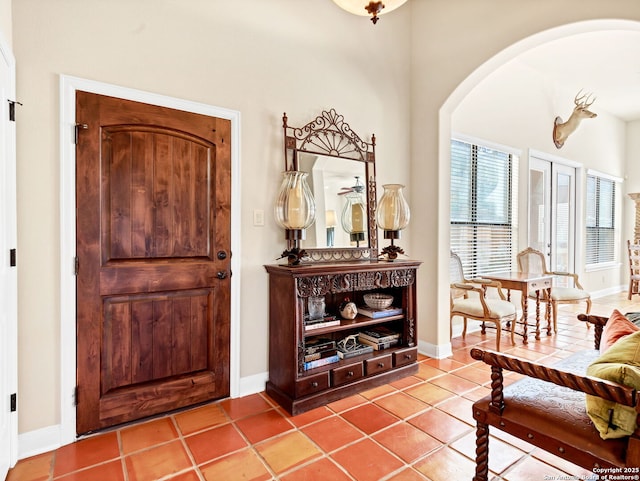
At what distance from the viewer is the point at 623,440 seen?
1205 millimetres

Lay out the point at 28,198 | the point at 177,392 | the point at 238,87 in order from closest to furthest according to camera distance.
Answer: the point at 28,198 → the point at 177,392 → the point at 238,87

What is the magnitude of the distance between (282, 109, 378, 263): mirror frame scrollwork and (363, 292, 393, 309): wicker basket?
0.35m

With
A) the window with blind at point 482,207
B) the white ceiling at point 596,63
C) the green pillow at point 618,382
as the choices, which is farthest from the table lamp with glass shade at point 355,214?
the white ceiling at point 596,63

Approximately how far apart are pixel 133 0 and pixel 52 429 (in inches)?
99.2

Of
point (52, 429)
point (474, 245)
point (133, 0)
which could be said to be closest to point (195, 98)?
point (133, 0)

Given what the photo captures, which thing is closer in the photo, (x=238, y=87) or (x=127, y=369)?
(x=127, y=369)

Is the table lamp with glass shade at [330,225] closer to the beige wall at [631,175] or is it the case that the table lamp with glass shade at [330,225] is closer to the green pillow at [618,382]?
the green pillow at [618,382]

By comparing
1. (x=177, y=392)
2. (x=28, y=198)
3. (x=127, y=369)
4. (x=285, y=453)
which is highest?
(x=28, y=198)

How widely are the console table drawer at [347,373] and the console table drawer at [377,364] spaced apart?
61 mm

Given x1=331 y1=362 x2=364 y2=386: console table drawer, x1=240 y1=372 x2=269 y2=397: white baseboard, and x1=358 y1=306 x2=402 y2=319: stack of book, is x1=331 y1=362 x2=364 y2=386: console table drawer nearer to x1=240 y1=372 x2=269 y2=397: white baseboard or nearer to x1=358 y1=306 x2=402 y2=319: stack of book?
x1=358 y1=306 x2=402 y2=319: stack of book

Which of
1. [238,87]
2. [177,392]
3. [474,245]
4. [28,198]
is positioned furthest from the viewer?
[474,245]

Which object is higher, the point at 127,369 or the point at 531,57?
the point at 531,57

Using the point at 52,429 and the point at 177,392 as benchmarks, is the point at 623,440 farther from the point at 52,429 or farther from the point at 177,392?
Answer: the point at 52,429

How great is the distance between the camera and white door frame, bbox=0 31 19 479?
1.65m
